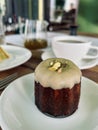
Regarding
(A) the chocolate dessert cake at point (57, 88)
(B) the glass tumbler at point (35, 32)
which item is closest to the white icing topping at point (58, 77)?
(A) the chocolate dessert cake at point (57, 88)

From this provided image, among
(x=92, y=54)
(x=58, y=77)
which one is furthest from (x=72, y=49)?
(x=58, y=77)

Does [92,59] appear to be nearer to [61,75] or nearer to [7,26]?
[61,75]

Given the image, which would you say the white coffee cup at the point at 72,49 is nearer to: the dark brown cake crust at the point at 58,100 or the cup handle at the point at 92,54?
the cup handle at the point at 92,54

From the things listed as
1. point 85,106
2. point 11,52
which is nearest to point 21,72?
point 11,52

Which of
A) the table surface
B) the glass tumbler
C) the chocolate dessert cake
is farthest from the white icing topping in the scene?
the glass tumbler

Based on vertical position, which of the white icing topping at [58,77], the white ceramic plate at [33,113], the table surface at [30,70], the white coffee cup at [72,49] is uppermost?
the white icing topping at [58,77]
